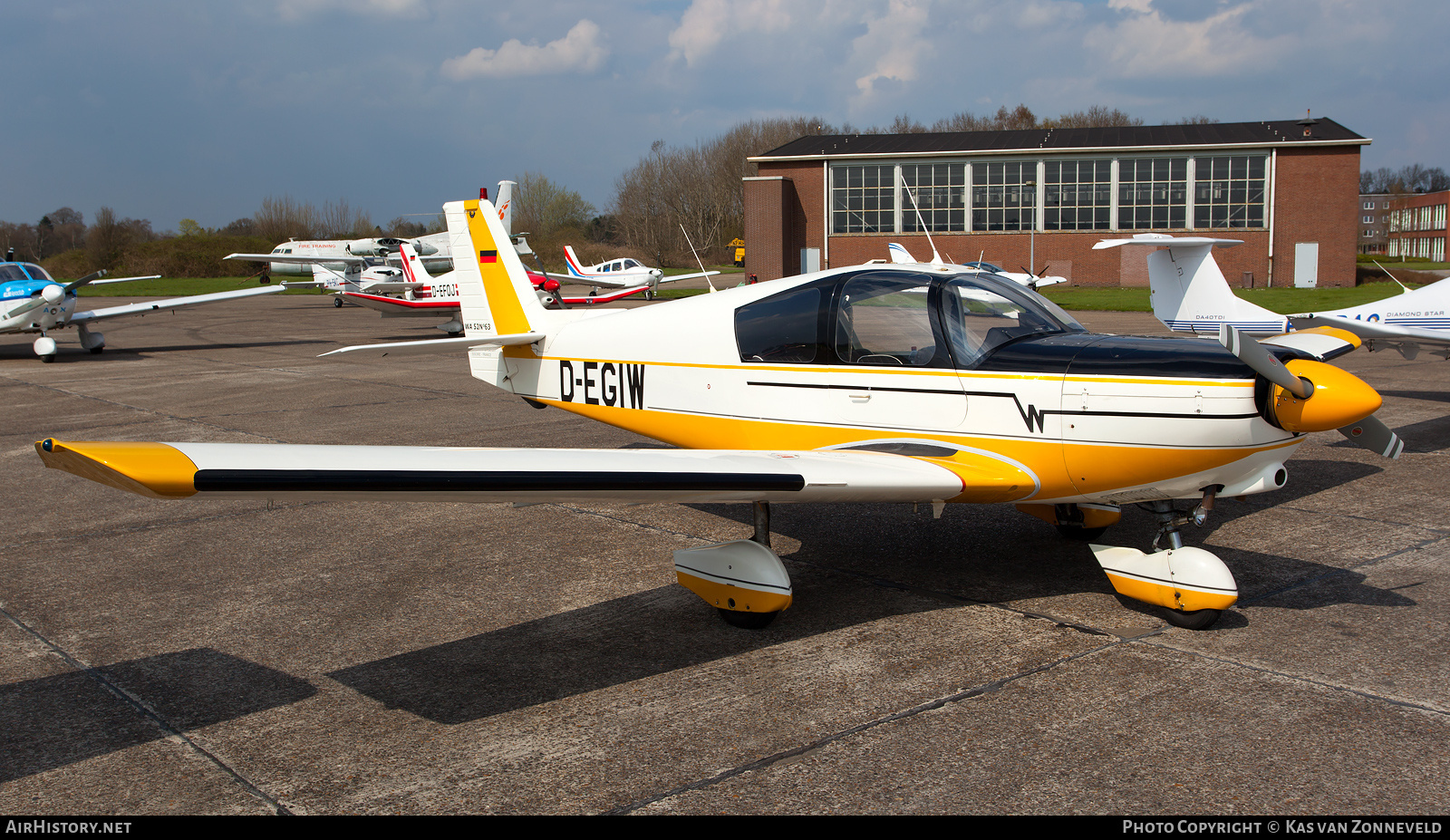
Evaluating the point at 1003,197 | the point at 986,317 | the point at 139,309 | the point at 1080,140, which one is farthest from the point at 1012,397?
the point at 1080,140

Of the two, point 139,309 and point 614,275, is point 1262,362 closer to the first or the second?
point 139,309

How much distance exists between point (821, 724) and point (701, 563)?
144 cm

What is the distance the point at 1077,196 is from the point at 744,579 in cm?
4496

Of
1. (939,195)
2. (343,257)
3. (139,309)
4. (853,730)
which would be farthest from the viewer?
(343,257)

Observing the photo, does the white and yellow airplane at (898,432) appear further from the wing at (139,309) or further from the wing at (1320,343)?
the wing at (139,309)

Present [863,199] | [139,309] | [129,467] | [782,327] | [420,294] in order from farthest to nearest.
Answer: [863,199] → [420,294] → [139,309] → [782,327] → [129,467]

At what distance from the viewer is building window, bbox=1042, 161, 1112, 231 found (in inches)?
1750

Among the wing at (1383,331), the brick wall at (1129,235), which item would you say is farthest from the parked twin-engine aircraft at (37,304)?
the brick wall at (1129,235)

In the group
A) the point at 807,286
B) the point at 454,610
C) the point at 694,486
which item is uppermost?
the point at 807,286

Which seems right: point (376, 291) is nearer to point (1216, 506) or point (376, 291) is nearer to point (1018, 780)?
point (1216, 506)

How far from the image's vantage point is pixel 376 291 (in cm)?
2653

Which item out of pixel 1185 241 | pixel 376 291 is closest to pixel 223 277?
pixel 376 291

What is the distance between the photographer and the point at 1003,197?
4581cm

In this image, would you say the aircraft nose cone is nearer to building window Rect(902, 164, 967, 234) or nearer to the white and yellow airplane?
the white and yellow airplane
